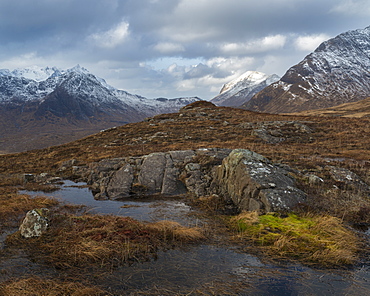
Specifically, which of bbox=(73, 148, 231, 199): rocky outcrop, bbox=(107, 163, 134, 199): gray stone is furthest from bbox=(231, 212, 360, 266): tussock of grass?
bbox=(107, 163, 134, 199): gray stone

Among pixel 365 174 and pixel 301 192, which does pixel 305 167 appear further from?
pixel 301 192

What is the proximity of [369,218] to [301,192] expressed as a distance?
3.32 m

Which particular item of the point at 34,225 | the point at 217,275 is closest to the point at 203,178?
the point at 217,275

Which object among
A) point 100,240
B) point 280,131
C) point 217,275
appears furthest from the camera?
point 280,131

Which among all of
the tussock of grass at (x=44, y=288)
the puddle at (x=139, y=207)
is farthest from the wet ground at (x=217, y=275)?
the puddle at (x=139, y=207)

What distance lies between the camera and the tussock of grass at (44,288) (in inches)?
248

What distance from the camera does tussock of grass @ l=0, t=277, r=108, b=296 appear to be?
6289 millimetres

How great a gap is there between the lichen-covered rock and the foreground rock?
607cm

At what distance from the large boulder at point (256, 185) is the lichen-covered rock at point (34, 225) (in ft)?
34.5

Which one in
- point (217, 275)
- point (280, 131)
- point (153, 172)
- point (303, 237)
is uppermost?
point (280, 131)

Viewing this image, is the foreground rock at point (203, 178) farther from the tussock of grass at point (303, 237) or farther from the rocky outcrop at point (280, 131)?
the rocky outcrop at point (280, 131)

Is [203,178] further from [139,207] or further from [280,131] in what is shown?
[280,131]

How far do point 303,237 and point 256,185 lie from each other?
415 centimetres

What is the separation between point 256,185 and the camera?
1314 cm
